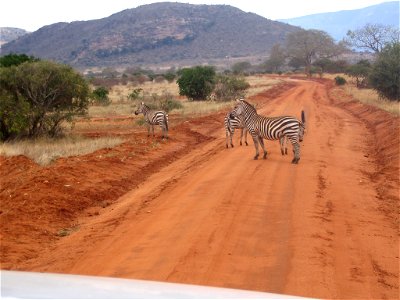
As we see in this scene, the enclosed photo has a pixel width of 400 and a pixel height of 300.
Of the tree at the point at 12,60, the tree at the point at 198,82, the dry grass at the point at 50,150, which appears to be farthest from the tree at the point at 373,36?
the dry grass at the point at 50,150

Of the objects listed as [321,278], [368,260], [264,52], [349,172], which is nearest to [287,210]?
[368,260]

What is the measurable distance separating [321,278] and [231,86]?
38074 mm

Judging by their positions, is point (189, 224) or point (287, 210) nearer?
point (189, 224)

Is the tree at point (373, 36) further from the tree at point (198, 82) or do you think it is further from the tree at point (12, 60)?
the tree at point (12, 60)

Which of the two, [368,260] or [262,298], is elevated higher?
[262,298]

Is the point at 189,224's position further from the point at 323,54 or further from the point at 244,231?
the point at 323,54

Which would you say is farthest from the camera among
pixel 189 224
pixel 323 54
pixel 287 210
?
pixel 323 54

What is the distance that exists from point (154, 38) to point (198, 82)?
110 m

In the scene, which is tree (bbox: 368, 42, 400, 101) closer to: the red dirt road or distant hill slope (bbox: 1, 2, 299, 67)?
the red dirt road

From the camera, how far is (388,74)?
1469 inches

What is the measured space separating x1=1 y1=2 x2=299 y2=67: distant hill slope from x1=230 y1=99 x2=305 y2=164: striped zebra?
404 ft

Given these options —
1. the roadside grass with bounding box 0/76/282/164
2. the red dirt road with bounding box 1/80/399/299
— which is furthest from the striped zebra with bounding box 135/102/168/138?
the red dirt road with bounding box 1/80/399/299

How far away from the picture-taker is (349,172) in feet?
47.9

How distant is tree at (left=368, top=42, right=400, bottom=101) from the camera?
123 ft
